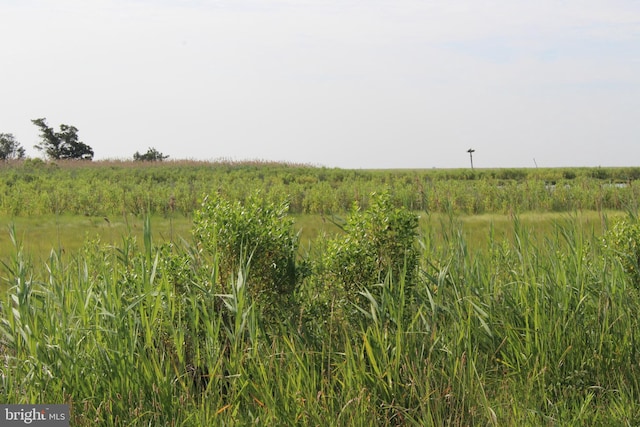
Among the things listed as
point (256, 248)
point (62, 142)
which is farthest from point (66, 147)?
point (256, 248)

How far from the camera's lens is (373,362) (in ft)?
12.3

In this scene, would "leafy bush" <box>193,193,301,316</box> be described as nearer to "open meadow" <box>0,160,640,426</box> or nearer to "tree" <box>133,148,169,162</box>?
"open meadow" <box>0,160,640,426</box>

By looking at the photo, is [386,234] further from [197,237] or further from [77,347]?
[77,347]

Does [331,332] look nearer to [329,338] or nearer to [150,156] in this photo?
[329,338]

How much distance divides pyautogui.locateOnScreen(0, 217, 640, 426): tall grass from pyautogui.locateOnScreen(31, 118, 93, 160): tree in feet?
153

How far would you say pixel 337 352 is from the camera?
402cm

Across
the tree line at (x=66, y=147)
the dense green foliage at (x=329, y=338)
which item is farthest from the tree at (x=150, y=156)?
the dense green foliage at (x=329, y=338)

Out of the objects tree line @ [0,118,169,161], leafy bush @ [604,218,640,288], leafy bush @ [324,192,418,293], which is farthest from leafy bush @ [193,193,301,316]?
tree line @ [0,118,169,161]

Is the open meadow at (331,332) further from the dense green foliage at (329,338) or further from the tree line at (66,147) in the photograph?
the tree line at (66,147)

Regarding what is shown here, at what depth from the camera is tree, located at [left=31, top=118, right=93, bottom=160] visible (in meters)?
47.7

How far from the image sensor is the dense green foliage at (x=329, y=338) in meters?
3.74

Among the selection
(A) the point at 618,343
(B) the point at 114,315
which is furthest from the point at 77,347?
(A) the point at 618,343

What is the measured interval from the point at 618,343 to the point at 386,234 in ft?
5.68

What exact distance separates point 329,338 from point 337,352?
17 centimetres
